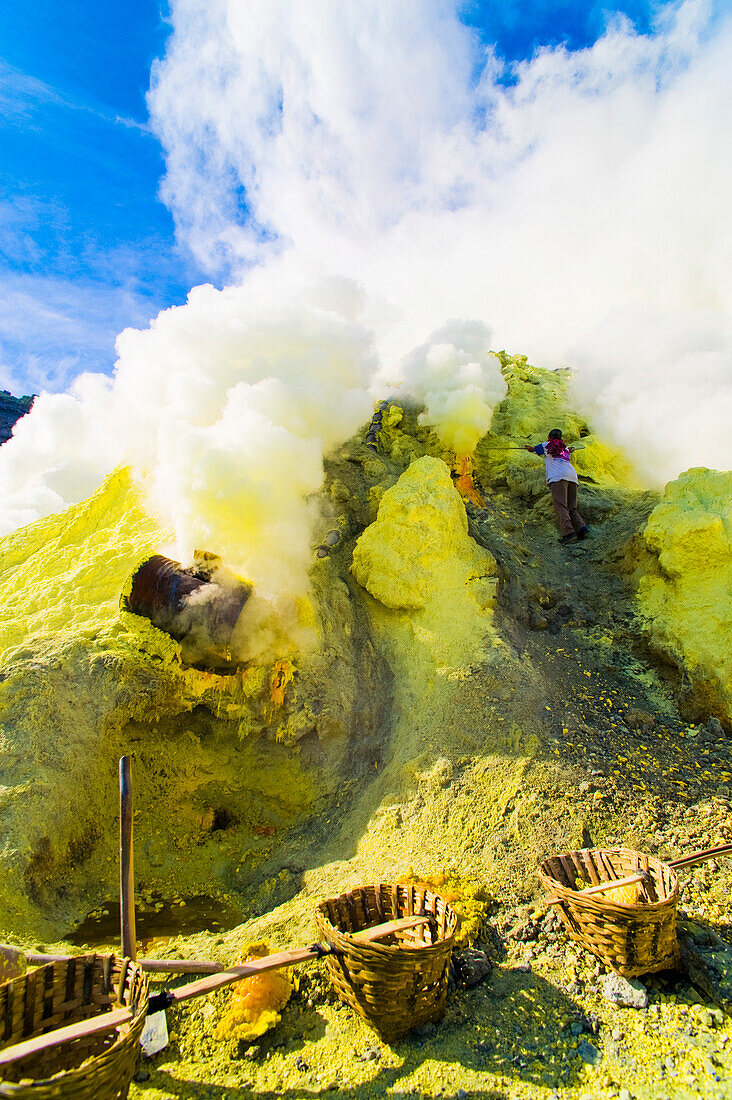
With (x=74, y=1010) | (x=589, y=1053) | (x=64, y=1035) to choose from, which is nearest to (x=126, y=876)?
(x=74, y=1010)

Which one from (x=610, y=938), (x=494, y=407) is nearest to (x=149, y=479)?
(x=494, y=407)

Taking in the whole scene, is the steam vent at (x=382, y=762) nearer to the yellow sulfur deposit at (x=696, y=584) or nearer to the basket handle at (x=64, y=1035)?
the yellow sulfur deposit at (x=696, y=584)

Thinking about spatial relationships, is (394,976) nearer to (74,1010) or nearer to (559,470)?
(74,1010)

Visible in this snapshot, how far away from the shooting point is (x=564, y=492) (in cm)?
745

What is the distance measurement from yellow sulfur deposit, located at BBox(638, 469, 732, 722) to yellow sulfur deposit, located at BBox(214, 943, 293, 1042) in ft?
13.8

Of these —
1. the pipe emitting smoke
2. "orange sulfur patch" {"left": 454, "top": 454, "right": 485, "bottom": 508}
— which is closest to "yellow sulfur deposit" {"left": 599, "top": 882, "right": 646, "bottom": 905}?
the pipe emitting smoke

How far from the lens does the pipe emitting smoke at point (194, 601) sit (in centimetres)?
504

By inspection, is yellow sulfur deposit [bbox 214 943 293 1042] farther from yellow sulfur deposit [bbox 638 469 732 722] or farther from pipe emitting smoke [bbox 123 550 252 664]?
yellow sulfur deposit [bbox 638 469 732 722]

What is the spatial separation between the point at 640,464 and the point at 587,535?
2.20 metres

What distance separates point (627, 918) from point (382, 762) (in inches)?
100

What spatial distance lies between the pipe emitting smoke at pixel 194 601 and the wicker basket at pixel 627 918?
3.30 m

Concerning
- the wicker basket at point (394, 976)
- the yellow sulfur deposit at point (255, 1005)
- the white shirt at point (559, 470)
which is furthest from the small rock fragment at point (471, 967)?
the white shirt at point (559, 470)

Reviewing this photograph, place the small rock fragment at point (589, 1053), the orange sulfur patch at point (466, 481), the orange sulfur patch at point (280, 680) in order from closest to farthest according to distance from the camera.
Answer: the small rock fragment at point (589, 1053)
the orange sulfur patch at point (280, 680)
the orange sulfur patch at point (466, 481)

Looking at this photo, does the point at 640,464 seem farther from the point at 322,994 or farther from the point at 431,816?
the point at 322,994
